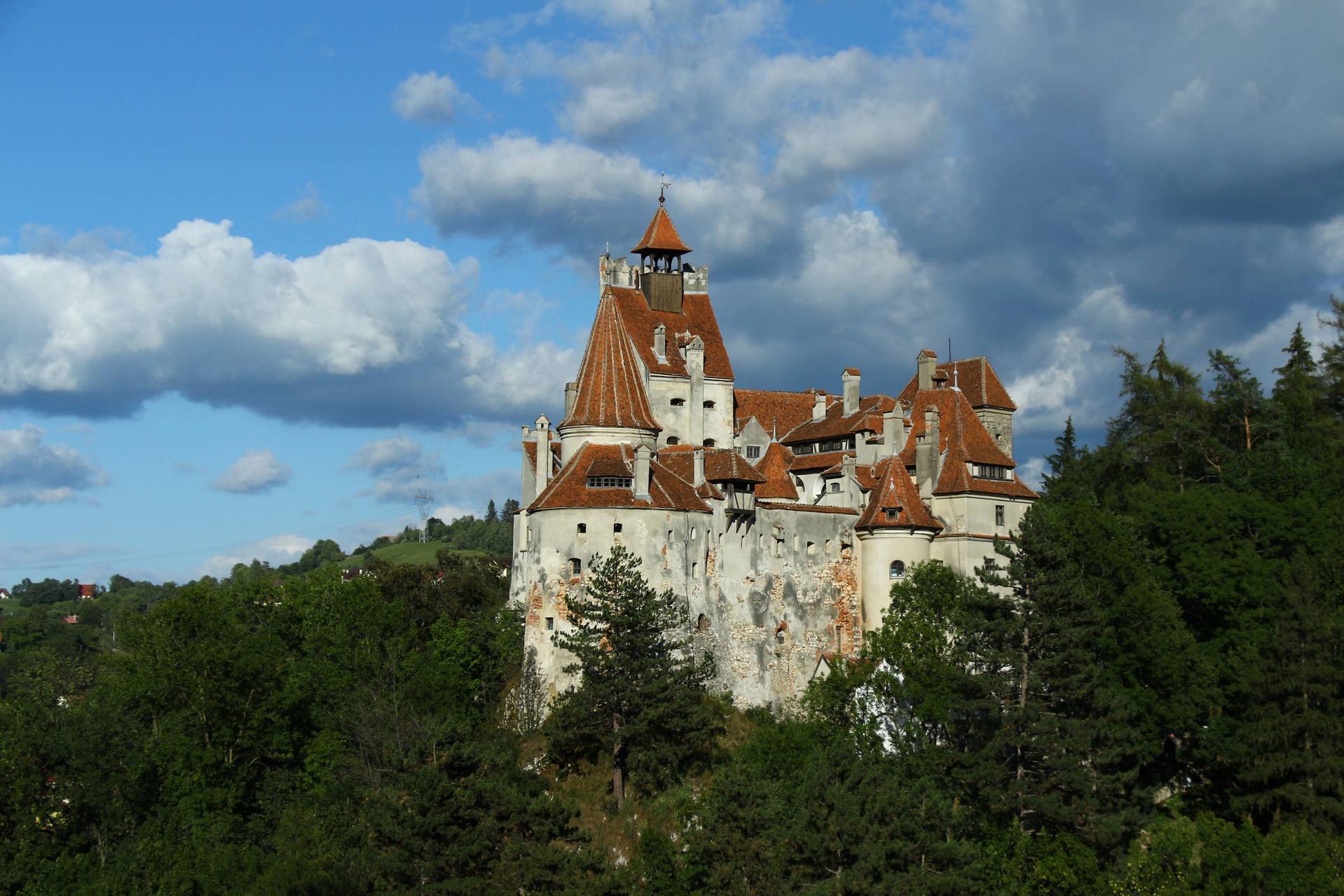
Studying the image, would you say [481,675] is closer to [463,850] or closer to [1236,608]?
[463,850]

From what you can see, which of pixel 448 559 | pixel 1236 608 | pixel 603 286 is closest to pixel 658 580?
pixel 603 286

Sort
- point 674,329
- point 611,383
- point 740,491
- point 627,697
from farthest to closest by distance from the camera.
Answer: point 674,329, point 611,383, point 740,491, point 627,697

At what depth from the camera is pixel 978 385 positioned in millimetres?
79688

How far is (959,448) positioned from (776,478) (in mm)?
9259

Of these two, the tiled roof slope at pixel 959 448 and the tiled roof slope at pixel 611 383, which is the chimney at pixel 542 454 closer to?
the tiled roof slope at pixel 611 383

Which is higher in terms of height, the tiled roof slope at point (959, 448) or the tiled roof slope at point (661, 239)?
the tiled roof slope at point (661, 239)

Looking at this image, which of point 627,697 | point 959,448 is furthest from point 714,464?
point 627,697

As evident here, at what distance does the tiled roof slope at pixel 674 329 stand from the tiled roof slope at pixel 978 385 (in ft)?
33.7

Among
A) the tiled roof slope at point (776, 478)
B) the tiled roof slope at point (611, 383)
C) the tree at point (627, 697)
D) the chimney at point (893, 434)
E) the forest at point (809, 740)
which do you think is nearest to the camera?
the forest at point (809, 740)

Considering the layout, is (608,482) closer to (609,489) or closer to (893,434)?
(609,489)

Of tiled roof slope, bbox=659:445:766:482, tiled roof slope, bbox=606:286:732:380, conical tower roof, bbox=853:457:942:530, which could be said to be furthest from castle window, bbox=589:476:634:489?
conical tower roof, bbox=853:457:942:530

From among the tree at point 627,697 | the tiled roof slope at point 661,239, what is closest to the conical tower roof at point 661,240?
the tiled roof slope at point 661,239

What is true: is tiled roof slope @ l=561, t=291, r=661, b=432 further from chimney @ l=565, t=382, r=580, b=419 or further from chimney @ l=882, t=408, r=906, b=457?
chimney @ l=882, t=408, r=906, b=457

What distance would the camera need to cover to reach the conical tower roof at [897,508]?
236 ft
